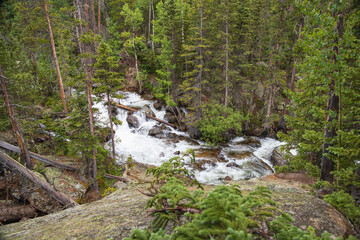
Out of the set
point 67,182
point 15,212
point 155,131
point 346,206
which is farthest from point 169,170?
point 155,131

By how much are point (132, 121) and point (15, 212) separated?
46.6 ft

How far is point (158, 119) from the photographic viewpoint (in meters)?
22.9

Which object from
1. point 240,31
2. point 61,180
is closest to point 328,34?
point 61,180

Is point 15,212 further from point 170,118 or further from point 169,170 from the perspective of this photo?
point 170,118

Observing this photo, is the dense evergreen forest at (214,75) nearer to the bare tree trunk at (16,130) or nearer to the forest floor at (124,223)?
the bare tree trunk at (16,130)

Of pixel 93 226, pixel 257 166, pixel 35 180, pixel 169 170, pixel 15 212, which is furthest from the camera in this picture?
pixel 257 166

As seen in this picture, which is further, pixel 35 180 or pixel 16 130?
pixel 16 130

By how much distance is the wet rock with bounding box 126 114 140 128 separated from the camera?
70.9ft

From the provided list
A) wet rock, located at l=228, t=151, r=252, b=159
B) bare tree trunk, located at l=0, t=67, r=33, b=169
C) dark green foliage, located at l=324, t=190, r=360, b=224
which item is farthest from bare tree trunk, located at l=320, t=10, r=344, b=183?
bare tree trunk, located at l=0, t=67, r=33, b=169

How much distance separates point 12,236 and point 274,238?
4.59 metres

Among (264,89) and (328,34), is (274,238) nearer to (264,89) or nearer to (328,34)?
(328,34)

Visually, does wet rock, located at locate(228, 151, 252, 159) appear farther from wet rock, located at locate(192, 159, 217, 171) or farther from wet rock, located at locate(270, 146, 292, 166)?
wet rock, located at locate(192, 159, 217, 171)

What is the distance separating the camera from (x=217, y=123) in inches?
789

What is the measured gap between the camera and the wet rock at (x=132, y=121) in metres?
21.6
